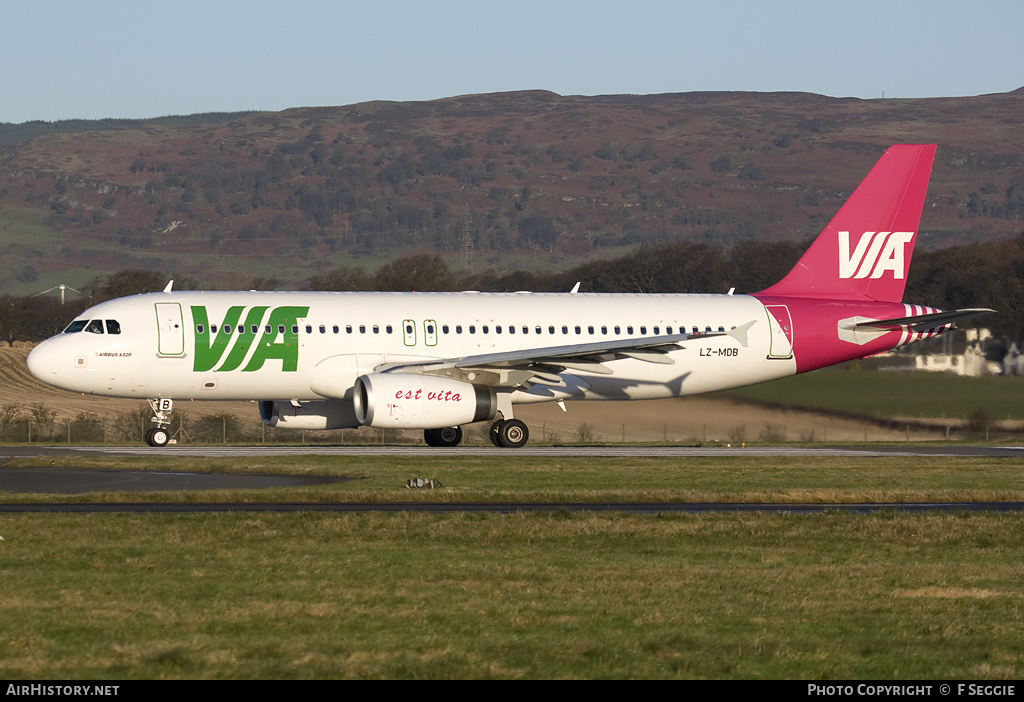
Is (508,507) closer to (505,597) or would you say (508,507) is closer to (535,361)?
(505,597)

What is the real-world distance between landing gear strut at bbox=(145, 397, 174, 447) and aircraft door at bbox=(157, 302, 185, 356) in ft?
7.49

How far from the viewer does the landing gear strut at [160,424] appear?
36562mm

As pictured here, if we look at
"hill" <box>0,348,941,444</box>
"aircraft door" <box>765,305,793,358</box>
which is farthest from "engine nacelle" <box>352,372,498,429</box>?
"aircraft door" <box>765,305,793,358</box>

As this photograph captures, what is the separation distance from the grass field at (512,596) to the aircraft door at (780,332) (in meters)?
20.5

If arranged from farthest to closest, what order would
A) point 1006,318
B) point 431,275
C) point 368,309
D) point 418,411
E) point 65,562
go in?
point 431,275
point 1006,318
point 368,309
point 418,411
point 65,562

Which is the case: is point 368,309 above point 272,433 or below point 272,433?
above

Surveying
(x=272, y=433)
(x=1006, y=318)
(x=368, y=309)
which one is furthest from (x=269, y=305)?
(x=1006, y=318)

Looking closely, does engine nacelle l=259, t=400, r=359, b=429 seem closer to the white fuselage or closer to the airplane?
the airplane

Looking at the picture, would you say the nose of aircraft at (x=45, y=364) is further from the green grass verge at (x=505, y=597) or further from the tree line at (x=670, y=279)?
the tree line at (x=670, y=279)

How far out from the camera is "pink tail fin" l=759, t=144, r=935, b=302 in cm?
4109

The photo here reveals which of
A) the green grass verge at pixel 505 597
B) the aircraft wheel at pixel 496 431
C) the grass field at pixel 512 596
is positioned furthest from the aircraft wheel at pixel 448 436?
→ the green grass verge at pixel 505 597

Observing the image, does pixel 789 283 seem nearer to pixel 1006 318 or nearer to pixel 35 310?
pixel 1006 318

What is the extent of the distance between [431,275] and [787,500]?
54245 mm

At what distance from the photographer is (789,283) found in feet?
135
